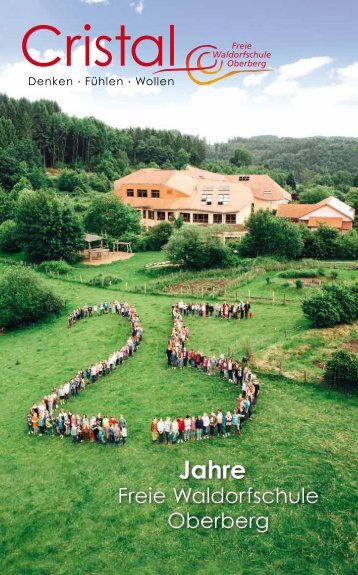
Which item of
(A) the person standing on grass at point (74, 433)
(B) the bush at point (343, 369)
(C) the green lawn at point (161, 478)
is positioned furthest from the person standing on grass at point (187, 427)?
(B) the bush at point (343, 369)

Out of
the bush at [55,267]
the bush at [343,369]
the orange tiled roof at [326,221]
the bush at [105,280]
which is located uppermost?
the orange tiled roof at [326,221]

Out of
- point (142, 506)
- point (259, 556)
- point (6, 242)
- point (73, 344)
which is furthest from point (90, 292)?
point (259, 556)

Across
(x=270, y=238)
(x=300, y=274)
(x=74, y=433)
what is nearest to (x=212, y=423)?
(x=74, y=433)

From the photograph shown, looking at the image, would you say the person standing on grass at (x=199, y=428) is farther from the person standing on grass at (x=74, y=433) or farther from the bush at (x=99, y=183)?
the bush at (x=99, y=183)

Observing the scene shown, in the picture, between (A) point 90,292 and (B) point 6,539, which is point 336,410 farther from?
(A) point 90,292

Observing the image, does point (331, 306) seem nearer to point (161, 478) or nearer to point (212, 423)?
point (212, 423)

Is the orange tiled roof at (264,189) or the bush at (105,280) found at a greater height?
the orange tiled roof at (264,189)
